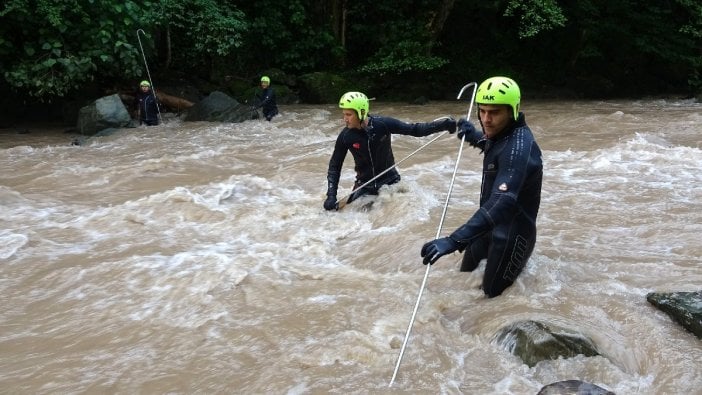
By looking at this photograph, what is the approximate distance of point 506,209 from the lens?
3326 millimetres

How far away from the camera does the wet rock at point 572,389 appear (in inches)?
105

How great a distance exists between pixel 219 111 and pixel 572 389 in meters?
13.2

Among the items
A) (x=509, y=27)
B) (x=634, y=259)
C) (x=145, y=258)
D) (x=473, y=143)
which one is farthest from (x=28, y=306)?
(x=509, y=27)

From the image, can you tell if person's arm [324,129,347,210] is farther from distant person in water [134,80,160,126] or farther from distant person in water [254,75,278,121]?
distant person in water [134,80,160,126]

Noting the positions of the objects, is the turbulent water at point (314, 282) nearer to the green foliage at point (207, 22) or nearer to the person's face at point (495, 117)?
the person's face at point (495, 117)

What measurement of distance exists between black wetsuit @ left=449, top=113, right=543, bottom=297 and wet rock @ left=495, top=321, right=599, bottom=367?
2.16 ft

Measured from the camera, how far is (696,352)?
326cm

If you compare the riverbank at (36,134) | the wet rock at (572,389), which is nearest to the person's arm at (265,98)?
the riverbank at (36,134)

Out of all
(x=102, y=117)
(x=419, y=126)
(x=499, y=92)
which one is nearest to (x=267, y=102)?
(x=102, y=117)

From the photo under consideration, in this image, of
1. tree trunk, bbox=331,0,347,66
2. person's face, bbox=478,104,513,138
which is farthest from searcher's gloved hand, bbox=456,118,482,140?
tree trunk, bbox=331,0,347,66

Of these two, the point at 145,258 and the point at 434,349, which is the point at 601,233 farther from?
the point at 145,258

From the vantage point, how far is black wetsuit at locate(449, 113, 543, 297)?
3.31 m

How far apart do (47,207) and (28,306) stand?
315cm

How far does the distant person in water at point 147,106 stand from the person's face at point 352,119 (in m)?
9.83
